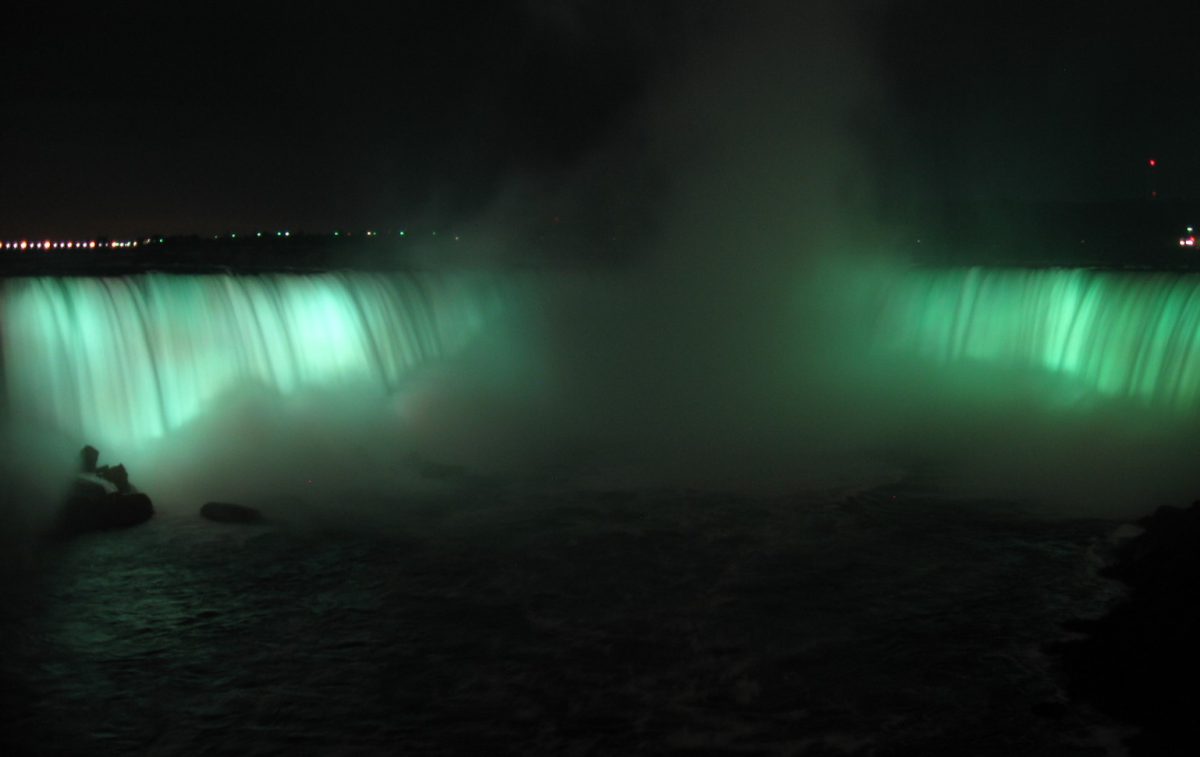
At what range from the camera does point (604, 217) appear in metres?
40.8

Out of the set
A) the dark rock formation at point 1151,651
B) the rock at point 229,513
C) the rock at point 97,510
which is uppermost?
the rock at point 97,510

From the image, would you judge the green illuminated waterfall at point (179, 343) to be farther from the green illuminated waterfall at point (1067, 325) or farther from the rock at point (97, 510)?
the green illuminated waterfall at point (1067, 325)

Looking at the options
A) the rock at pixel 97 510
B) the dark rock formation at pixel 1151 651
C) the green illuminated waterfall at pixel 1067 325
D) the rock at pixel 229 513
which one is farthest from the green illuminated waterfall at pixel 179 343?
the dark rock formation at pixel 1151 651

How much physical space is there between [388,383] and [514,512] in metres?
9.02

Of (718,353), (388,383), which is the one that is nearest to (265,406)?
(388,383)

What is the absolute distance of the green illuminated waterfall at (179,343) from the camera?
15.6 metres

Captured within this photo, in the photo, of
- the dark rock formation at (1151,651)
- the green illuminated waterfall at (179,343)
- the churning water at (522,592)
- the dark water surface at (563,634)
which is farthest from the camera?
the green illuminated waterfall at (179,343)

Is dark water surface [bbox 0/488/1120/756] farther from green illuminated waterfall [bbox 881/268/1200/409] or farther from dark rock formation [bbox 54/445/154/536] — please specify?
green illuminated waterfall [bbox 881/268/1200/409]

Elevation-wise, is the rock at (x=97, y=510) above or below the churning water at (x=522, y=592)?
above

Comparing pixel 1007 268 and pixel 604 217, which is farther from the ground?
pixel 604 217

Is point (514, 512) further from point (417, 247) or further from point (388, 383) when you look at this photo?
point (417, 247)

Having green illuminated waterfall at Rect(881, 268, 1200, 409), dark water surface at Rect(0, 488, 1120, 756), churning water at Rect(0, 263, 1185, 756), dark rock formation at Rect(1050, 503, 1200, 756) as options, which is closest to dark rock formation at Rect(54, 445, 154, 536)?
dark water surface at Rect(0, 488, 1120, 756)

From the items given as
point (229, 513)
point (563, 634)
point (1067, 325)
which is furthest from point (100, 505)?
point (1067, 325)

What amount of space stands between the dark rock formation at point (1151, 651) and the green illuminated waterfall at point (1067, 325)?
8.15 meters
